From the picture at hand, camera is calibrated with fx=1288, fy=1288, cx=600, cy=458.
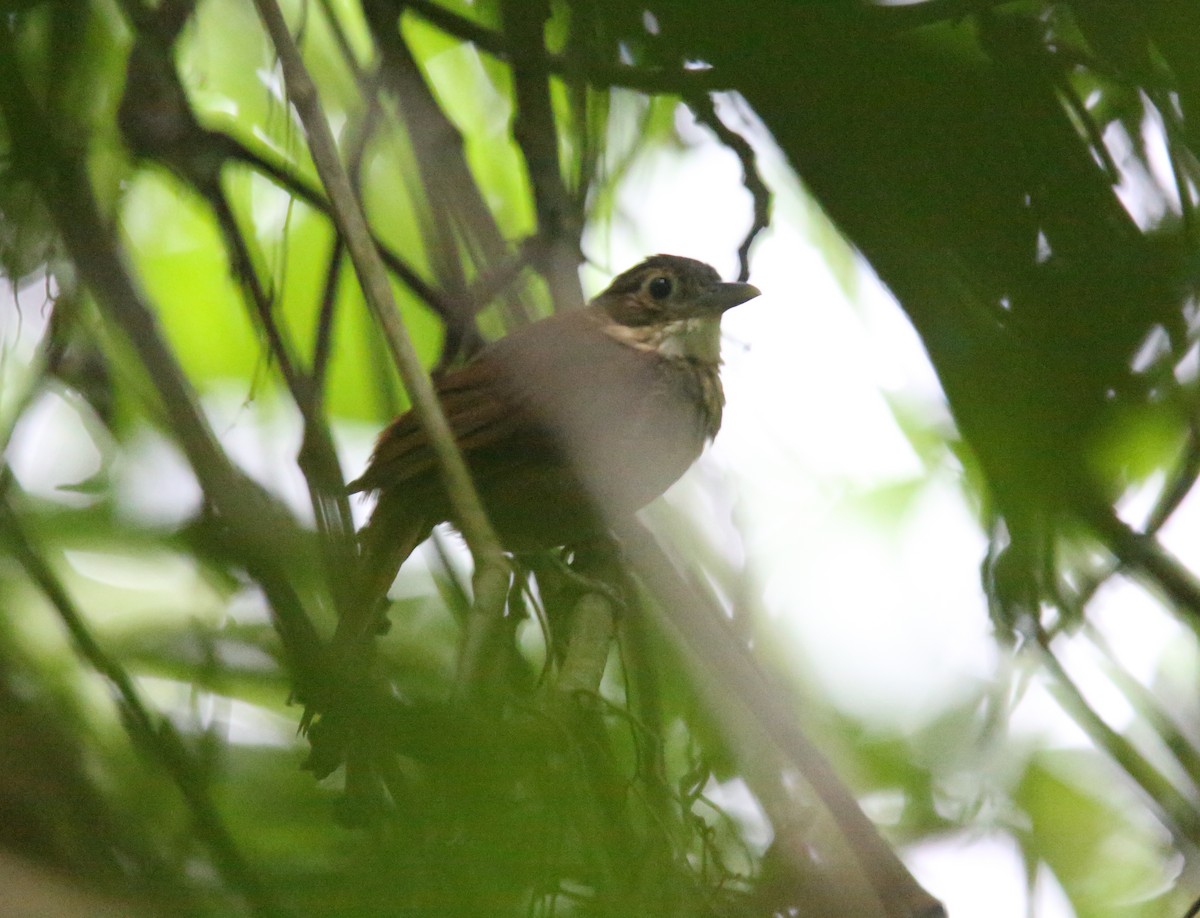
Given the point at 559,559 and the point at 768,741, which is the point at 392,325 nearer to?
the point at 768,741

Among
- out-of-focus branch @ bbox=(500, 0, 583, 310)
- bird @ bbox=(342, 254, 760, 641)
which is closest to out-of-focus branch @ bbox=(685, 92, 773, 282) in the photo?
out-of-focus branch @ bbox=(500, 0, 583, 310)

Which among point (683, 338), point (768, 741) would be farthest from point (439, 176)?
point (768, 741)

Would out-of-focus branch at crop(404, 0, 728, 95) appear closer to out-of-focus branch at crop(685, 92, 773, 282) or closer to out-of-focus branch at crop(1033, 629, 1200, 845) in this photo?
out-of-focus branch at crop(685, 92, 773, 282)

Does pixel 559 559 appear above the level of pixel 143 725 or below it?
above

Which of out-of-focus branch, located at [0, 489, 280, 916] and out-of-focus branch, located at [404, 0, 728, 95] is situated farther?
out-of-focus branch, located at [404, 0, 728, 95]

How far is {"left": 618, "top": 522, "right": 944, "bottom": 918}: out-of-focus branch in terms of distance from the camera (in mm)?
1424

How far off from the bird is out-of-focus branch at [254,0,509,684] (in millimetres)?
823

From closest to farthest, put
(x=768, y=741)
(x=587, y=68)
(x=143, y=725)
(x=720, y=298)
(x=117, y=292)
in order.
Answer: (x=143, y=725)
(x=768, y=741)
(x=117, y=292)
(x=587, y=68)
(x=720, y=298)

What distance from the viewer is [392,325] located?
7.06ft

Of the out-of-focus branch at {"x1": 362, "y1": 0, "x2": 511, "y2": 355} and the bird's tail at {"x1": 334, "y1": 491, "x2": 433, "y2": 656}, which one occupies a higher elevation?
the out-of-focus branch at {"x1": 362, "y1": 0, "x2": 511, "y2": 355}

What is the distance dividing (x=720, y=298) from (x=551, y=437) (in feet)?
2.82

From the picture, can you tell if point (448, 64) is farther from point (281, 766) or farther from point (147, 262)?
point (281, 766)

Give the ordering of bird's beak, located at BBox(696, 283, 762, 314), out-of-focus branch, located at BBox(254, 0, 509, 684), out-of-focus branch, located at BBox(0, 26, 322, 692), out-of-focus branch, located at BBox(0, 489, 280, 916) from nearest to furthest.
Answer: out-of-focus branch, located at BBox(0, 489, 280, 916)
out-of-focus branch, located at BBox(0, 26, 322, 692)
out-of-focus branch, located at BBox(254, 0, 509, 684)
bird's beak, located at BBox(696, 283, 762, 314)

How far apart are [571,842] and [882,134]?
2.86ft
